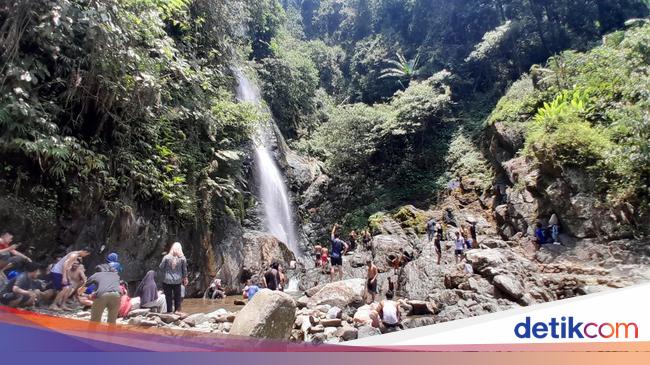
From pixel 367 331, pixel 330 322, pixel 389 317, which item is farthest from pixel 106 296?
pixel 389 317

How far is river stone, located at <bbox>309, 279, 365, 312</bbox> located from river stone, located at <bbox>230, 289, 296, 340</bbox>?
3.59 metres

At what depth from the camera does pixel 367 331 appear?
6.85m

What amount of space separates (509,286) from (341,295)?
140 inches

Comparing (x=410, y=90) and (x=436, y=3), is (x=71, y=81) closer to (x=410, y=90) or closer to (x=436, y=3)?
(x=410, y=90)

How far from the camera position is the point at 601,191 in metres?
11.2

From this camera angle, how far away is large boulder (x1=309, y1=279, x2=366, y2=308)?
898 cm

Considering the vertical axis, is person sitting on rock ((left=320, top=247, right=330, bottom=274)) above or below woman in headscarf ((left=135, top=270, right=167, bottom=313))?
above

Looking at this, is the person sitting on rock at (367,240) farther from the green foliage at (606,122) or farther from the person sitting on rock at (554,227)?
the green foliage at (606,122)

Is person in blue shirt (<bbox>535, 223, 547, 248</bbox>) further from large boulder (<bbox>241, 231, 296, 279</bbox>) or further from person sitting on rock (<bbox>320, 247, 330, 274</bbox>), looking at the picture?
large boulder (<bbox>241, 231, 296, 279</bbox>)

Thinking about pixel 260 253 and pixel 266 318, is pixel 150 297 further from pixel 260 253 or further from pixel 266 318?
pixel 260 253

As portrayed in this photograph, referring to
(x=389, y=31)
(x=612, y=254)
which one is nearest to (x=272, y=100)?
(x=389, y=31)

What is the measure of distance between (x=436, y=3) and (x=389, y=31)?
12.7ft

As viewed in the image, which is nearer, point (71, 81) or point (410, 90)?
point (71, 81)

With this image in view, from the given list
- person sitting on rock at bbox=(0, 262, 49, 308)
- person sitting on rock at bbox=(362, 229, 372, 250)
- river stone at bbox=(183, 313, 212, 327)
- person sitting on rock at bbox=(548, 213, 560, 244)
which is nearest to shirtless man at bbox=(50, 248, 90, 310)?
person sitting on rock at bbox=(0, 262, 49, 308)
